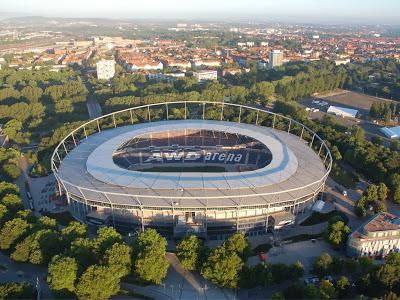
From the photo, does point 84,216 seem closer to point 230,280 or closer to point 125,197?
point 125,197

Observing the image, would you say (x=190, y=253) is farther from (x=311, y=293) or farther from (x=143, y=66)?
(x=143, y=66)

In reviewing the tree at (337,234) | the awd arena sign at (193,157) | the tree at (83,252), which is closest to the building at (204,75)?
the awd arena sign at (193,157)

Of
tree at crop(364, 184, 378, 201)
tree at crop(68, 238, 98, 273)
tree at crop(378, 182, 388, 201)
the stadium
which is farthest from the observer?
tree at crop(378, 182, 388, 201)

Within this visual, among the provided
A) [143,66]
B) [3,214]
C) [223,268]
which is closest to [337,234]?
[223,268]

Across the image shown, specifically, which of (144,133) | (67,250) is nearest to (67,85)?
(144,133)

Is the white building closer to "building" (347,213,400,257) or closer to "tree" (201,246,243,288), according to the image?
"building" (347,213,400,257)

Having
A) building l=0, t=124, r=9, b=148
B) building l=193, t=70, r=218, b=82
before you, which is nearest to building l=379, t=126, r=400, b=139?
building l=193, t=70, r=218, b=82

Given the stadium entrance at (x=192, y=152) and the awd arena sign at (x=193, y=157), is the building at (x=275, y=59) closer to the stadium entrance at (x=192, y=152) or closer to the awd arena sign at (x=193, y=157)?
the stadium entrance at (x=192, y=152)
